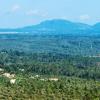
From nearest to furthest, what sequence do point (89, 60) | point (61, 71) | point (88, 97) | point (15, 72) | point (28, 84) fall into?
1. point (88, 97)
2. point (28, 84)
3. point (15, 72)
4. point (61, 71)
5. point (89, 60)

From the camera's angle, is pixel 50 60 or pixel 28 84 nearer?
pixel 28 84

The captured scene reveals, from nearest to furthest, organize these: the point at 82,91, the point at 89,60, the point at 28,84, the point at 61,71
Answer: the point at 82,91 < the point at 28,84 < the point at 61,71 < the point at 89,60

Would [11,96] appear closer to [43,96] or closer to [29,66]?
[43,96]

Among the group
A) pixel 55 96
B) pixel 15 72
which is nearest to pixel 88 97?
pixel 55 96

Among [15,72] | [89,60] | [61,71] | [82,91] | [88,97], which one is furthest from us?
[89,60]

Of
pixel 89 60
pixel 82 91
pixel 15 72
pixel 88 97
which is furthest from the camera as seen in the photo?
pixel 89 60

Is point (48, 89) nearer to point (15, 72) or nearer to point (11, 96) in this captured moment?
point (11, 96)

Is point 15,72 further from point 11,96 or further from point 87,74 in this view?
point 11,96

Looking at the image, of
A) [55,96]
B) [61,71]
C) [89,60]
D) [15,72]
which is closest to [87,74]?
[61,71]
